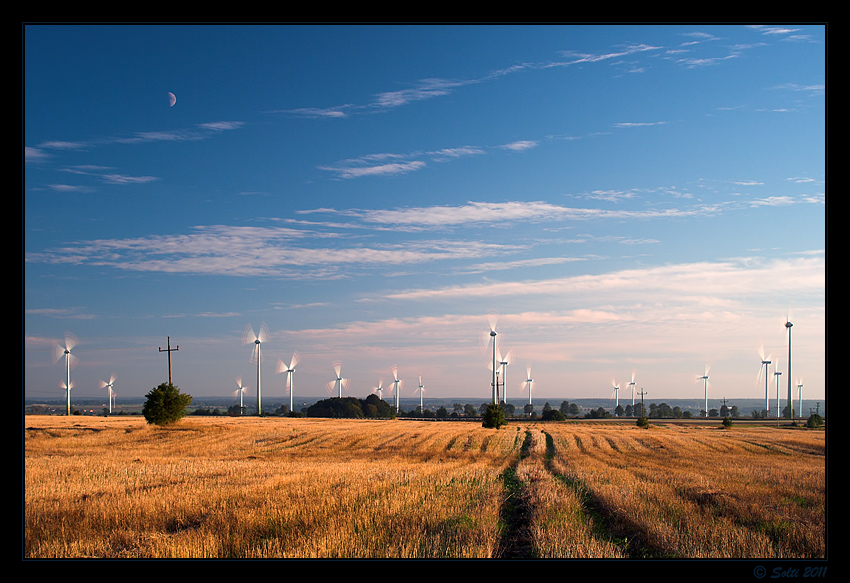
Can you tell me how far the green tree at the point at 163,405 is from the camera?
67.1m

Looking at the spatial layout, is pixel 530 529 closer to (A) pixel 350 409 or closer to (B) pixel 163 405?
(B) pixel 163 405

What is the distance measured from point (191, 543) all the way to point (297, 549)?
7.51ft

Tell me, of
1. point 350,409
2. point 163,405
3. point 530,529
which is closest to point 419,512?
point 530,529

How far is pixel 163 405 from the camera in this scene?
67.5m

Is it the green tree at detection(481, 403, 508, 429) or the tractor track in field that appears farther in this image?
the green tree at detection(481, 403, 508, 429)

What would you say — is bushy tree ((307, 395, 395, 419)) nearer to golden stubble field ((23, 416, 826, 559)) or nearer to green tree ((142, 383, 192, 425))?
green tree ((142, 383, 192, 425))

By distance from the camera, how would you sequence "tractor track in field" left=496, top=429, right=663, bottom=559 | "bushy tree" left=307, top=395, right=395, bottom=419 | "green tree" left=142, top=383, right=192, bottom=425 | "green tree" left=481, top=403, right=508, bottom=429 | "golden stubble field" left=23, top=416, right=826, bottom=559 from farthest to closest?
"bushy tree" left=307, top=395, right=395, bottom=419 < "green tree" left=481, top=403, right=508, bottom=429 < "green tree" left=142, top=383, right=192, bottom=425 < "tractor track in field" left=496, top=429, right=663, bottom=559 < "golden stubble field" left=23, top=416, right=826, bottom=559

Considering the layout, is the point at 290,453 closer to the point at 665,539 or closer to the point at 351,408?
the point at 665,539

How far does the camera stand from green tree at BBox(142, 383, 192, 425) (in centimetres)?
6706

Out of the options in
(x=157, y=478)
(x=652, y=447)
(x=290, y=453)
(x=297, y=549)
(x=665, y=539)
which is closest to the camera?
(x=297, y=549)

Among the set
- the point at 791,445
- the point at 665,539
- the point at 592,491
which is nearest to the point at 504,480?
the point at 592,491

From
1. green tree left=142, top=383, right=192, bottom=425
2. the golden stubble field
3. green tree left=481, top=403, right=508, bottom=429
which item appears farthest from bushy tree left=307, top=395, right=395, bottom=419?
the golden stubble field
